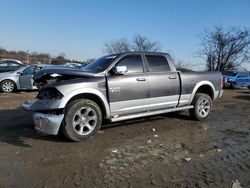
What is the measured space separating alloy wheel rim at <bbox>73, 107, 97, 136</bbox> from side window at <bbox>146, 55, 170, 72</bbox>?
194cm

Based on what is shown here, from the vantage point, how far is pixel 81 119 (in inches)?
239

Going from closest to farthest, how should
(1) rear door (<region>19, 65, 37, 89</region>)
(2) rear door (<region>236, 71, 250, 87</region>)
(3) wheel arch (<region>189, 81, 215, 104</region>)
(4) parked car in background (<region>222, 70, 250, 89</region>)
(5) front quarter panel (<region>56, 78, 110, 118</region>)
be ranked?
(5) front quarter panel (<region>56, 78, 110, 118</region>) < (3) wheel arch (<region>189, 81, 215, 104</region>) < (1) rear door (<region>19, 65, 37, 89</region>) < (4) parked car in background (<region>222, 70, 250, 89</region>) < (2) rear door (<region>236, 71, 250, 87</region>)

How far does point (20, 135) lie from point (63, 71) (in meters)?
1.79

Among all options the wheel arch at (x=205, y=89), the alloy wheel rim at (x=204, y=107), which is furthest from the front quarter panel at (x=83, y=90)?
the alloy wheel rim at (x=204, y=107)

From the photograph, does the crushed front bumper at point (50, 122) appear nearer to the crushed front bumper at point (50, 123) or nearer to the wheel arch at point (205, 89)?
the crushed front bumper at point (50, 123)

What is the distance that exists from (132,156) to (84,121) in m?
1.41

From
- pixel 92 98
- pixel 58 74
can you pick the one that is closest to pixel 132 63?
pixel 92 98

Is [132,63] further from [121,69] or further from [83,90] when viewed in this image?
[83,90]

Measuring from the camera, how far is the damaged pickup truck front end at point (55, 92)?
5.74 metres

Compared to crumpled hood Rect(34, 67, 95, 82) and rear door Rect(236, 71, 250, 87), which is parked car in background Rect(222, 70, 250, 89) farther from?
crumpled hood Rect(34, 67, 95, 82)

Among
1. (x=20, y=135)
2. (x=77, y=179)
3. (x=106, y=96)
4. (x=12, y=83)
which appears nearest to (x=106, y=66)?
(x=106, y=96)

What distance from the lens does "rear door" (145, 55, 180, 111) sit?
714 cm

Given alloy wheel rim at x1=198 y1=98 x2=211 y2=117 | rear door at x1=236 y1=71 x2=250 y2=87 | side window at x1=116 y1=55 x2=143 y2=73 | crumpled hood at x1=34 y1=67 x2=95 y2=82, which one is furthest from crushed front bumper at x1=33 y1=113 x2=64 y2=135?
rear door at x1=236 y1=71 x2=250 y2=87

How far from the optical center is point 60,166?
475 cm
